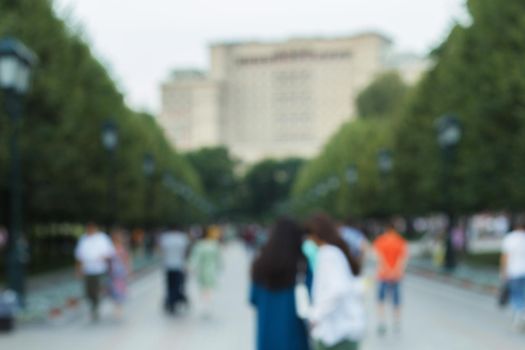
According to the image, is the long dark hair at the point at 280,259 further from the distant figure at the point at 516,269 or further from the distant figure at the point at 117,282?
the distant figure at the point at 117,282

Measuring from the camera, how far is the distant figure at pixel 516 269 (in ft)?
49.2

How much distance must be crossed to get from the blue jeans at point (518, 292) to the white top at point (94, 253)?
262 inches

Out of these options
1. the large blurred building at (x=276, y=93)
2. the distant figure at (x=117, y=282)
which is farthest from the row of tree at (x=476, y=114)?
the large blurred building at (x=276, y=93)

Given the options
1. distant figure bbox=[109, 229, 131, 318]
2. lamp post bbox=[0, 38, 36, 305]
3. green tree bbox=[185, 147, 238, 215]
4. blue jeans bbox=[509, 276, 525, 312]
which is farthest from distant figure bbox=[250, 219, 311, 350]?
green tree bbox=[185, 147, 238, 215]

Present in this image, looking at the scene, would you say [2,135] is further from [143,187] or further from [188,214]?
[188,214]

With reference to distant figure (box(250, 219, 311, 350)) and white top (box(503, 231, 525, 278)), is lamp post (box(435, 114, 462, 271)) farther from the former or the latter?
distant figure (box(250, 219, 311, 350))

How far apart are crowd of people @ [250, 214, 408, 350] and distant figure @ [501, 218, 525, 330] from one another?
25.8 ft

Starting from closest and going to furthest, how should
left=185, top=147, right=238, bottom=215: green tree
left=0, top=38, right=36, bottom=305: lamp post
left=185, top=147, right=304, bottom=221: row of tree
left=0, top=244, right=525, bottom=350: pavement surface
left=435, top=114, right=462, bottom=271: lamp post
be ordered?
1. left=0, top=244, right=525, bottom=350: pavement surface
2. left=0, top=38, right=36, bottom=305: lamp post
3. left=435, top=114, right=462, bottom=271: lamp post
4. left=185, top=147, right=238, bottom=215: green tree
5. left=185, top=147, right=304, bottom=221: row of tree

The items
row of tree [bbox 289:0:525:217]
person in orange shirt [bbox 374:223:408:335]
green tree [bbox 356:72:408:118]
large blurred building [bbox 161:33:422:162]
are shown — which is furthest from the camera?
large blurred building [bbox 161:33:422:162]

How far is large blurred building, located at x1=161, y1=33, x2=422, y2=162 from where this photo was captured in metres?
187

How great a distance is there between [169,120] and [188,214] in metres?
95.6

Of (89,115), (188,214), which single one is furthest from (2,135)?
(188,214)

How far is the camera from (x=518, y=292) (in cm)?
1516

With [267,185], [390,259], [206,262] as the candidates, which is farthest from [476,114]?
[267,185]
